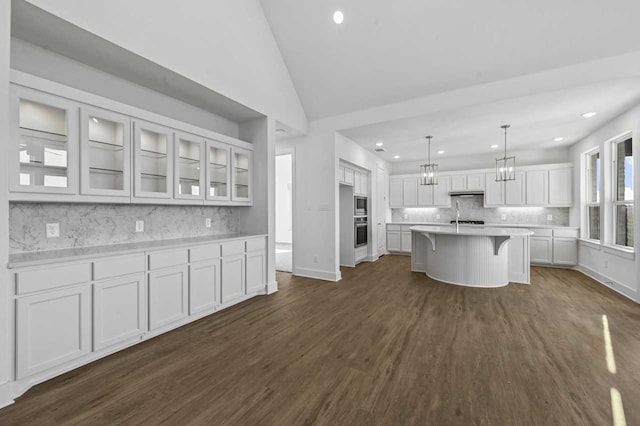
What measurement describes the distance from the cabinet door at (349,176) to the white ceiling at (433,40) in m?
1.76

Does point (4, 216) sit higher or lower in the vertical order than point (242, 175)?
lower

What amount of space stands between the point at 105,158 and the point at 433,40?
4.01 meters

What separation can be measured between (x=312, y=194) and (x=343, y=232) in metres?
1.55

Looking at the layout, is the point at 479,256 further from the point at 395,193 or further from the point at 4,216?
the point at 4,216

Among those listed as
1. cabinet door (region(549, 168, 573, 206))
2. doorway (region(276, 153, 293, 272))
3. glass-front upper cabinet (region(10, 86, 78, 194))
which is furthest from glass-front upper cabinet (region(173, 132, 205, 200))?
cabinet door (region(549, 168, 573, 206))

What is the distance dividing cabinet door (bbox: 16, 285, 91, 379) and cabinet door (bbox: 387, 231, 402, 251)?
718 centimetres

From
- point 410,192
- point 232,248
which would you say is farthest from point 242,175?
point 410,192

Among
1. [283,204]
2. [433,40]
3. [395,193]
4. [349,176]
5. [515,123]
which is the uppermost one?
[433,40]

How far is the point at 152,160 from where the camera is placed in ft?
10.2

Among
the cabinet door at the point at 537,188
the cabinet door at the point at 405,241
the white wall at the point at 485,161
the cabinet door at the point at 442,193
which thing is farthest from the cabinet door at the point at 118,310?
the cabinet door at the point at 537,188

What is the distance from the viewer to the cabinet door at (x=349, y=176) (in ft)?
20.1

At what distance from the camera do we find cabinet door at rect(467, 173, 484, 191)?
7.30 m

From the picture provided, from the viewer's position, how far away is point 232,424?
1.67 meters

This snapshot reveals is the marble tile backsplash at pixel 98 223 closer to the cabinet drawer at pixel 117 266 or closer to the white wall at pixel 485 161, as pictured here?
the cabinet drawer at pixel 117 266
